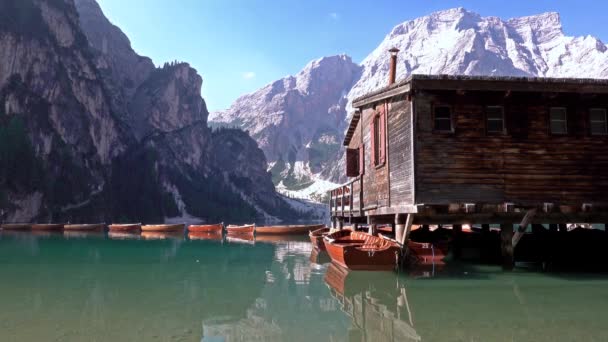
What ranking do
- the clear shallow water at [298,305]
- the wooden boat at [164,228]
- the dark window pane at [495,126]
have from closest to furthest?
the clear shallow water at [298,305] → the dark window pane at [495,126] → the wooden boat at [164,228]

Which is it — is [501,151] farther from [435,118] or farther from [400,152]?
[400,152]

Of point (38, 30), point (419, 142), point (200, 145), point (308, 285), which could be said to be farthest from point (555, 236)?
point (200, 145)

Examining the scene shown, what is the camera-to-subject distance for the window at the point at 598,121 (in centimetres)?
1992

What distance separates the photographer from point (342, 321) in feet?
36.0

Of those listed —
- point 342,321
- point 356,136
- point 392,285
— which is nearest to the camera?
point 342,321

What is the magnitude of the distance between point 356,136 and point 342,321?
20121 millimetres

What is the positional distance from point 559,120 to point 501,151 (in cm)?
322

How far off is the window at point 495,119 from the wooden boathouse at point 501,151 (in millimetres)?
43

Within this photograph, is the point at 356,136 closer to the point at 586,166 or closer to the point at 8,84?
the point at 586,166

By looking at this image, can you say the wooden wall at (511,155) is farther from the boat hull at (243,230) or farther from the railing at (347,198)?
the boat hull at (243,230)

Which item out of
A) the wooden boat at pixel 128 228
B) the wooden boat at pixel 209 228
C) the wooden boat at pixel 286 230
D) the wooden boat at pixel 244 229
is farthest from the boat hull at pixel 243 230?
the wooden boat at pixel 128 228

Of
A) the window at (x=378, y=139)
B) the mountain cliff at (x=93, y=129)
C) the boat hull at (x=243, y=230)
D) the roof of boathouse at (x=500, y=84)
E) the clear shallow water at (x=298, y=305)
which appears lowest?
the clear shallow water at (x=298, y=305)

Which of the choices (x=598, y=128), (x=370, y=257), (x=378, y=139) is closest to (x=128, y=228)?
(x=378, y=139)

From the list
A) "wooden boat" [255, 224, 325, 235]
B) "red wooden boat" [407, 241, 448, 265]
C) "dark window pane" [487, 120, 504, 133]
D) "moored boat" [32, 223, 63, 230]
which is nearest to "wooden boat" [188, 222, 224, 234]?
"wooden boat" [255, 224, 325, 235]
